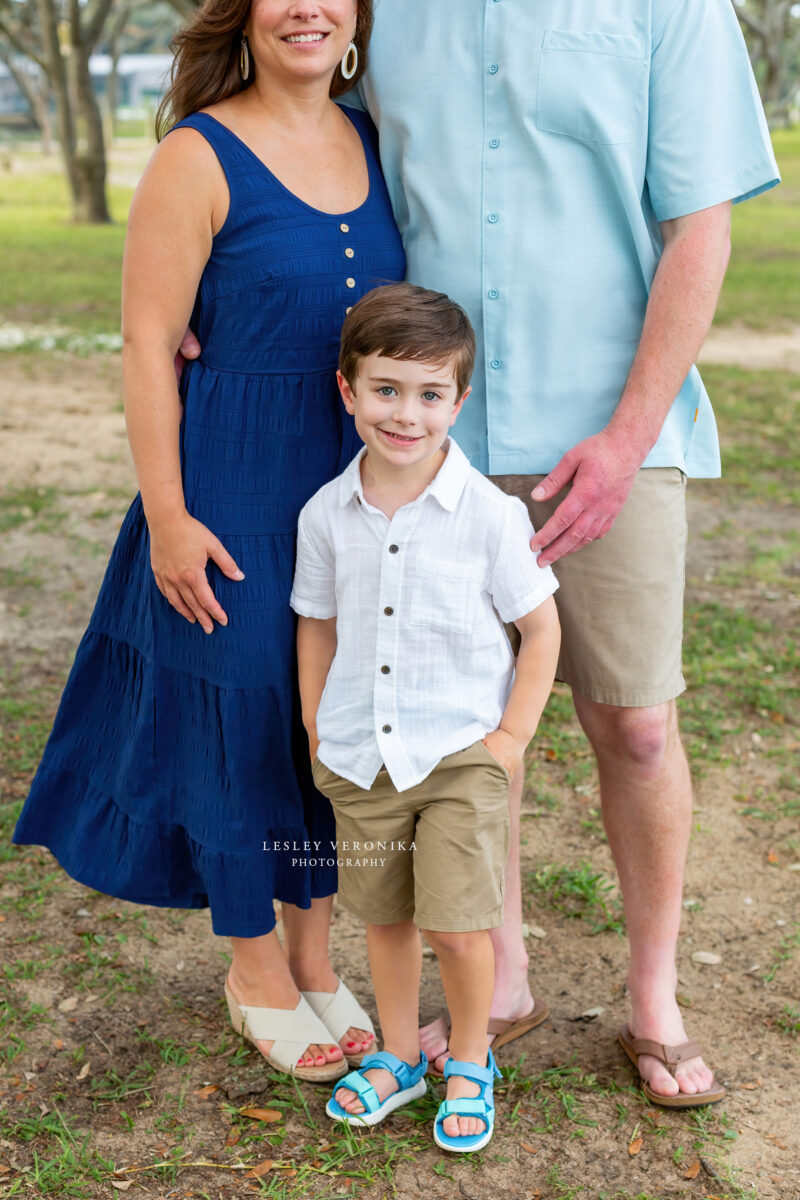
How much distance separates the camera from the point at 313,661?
2.32 m

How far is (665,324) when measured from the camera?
2199 mm

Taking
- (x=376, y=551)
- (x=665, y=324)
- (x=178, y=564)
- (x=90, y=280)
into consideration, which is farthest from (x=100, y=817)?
(x=90, y=280)

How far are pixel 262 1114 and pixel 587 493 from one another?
54.4 inches

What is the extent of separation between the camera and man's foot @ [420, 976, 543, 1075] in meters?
2.59

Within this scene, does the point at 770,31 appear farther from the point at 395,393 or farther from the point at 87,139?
the point at 395,393

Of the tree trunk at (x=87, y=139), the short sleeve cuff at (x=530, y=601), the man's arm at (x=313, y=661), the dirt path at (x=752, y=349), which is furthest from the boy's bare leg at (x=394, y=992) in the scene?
the tree trunk at (x=87, y=139)

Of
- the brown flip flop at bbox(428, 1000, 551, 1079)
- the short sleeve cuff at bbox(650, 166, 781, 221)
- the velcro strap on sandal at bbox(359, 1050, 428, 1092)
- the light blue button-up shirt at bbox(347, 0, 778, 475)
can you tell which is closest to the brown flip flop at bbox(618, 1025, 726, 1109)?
the brown flip flop at bbox(428, 1000, 551, 1079)

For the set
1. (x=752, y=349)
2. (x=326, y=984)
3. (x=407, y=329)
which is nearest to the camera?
(x=407, y=329)

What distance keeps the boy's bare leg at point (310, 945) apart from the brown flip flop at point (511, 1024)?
0.86ft

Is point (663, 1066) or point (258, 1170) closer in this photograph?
point (258, 1170)

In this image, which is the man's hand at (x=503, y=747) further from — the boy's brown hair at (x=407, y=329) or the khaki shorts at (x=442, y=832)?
the boy's brown hair at (x=407, y=329)

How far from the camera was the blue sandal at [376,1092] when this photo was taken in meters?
2.38

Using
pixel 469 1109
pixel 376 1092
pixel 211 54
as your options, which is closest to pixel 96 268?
pixel 211 54

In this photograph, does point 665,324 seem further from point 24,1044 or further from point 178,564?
point 24,1044
